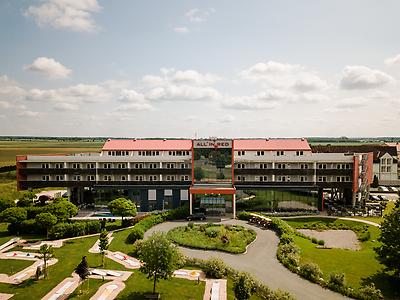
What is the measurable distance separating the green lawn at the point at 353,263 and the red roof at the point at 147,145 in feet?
117

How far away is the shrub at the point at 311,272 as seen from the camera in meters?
36.8

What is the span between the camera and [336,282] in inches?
1384

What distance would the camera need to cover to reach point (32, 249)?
4675 centimetres

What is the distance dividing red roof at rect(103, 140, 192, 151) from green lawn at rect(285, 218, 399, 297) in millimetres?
35520

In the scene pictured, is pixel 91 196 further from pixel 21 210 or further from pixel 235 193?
pixel 235 193

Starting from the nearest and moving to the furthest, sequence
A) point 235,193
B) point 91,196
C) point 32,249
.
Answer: point 32,249 → point 235,193 → point 91,196

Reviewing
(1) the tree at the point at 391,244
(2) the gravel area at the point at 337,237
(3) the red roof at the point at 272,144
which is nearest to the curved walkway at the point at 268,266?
(2) the gravel area at the point at 337,237

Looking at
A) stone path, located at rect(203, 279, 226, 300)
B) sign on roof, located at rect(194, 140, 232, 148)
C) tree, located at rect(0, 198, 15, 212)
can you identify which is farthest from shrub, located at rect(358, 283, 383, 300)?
tree, located at rect(0, 198, 15, 212)

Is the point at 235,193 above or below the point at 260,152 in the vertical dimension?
below

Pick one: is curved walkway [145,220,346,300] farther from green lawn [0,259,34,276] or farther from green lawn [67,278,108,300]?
green lawn [0,259,34,276]

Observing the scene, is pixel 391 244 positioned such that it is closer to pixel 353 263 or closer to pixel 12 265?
pixel 353 263

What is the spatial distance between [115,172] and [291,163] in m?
35.8

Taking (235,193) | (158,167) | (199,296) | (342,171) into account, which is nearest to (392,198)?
(342,171)

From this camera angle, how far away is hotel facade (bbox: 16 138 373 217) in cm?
7075
